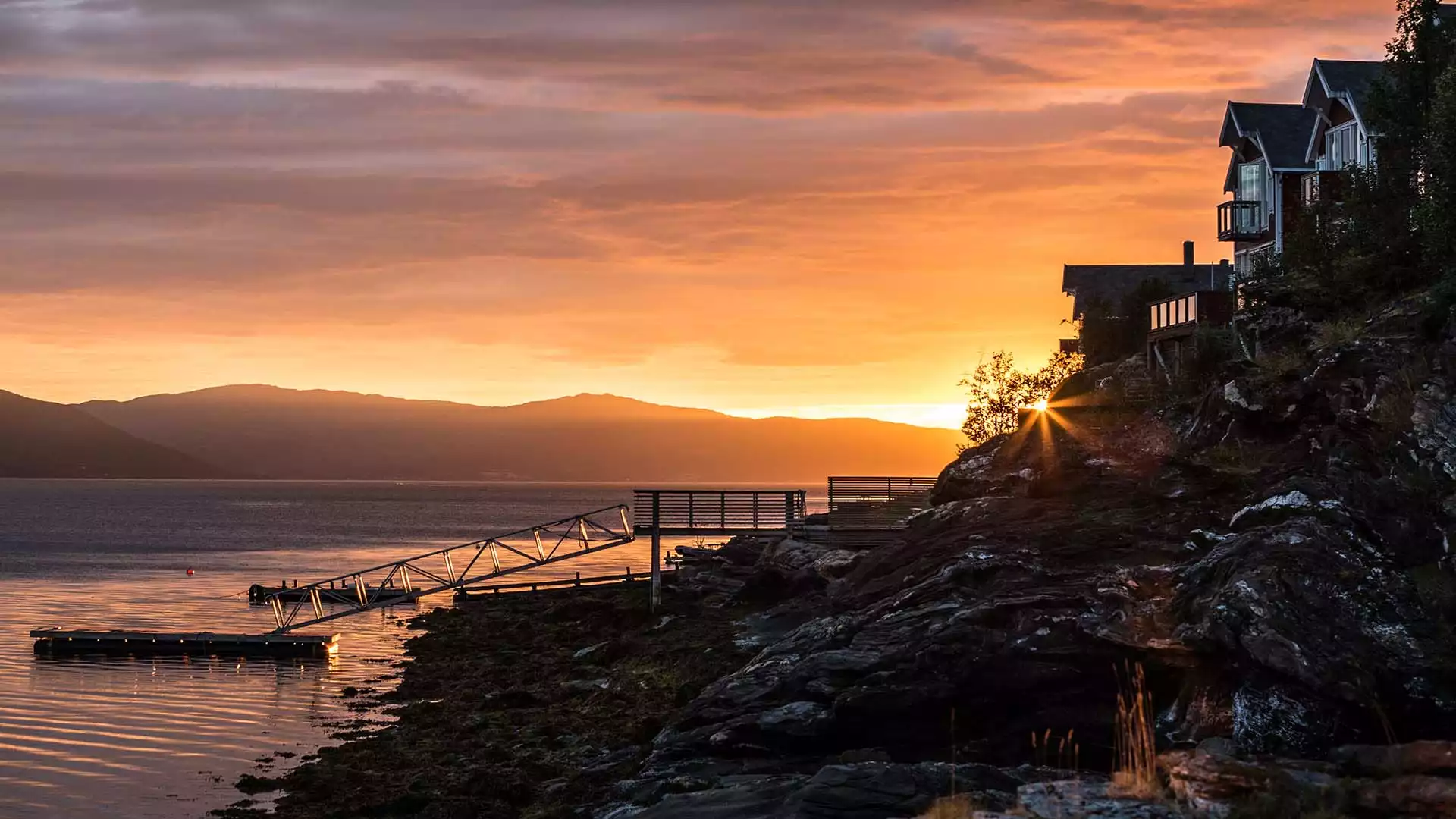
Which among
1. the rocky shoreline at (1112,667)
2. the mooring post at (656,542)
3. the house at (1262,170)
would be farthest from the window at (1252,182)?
the mooring post at (656,542)

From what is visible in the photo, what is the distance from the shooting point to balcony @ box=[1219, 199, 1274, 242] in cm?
6247

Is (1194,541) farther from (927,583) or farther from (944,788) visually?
(944,788)

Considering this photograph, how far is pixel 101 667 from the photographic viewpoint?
51.4 meters

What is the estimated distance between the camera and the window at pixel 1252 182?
62688 millimetres

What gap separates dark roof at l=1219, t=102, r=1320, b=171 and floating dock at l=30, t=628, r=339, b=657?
46.7 m

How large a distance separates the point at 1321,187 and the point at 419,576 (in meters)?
68.9

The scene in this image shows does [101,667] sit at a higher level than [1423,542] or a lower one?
lower

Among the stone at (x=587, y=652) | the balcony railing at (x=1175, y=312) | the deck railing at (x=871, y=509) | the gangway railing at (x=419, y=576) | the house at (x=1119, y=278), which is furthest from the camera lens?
the house at (x=1119, y=278)

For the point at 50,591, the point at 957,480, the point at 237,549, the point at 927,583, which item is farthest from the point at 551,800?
the point at 237,549

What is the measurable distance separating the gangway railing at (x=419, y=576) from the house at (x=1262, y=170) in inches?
1248

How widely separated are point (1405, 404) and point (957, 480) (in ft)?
64.2

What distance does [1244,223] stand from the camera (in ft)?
207

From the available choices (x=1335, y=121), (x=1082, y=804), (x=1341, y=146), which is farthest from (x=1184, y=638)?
(x=1335, y=121)

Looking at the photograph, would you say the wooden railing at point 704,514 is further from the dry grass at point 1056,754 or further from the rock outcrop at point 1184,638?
the dry grass at point 1056,754
